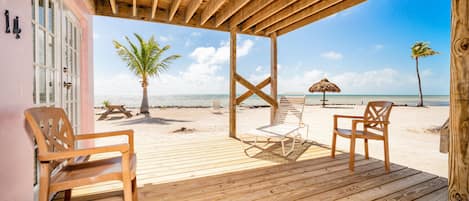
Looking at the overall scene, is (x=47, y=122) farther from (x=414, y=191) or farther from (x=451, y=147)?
(x=414, y=191)

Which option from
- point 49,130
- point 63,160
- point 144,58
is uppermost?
point 144,58

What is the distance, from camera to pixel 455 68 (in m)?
1.09

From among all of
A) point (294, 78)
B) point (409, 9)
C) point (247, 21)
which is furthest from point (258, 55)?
point (247, 21)

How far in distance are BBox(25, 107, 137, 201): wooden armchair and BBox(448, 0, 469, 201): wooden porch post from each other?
78.9 inches

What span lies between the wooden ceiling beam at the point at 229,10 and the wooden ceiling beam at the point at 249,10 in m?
0.25

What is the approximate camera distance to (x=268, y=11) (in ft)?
10.7

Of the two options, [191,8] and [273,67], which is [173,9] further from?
[273,67]

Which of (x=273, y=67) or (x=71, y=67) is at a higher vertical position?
(x=273, y=67)

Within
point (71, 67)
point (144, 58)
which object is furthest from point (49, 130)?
point (144, 58)

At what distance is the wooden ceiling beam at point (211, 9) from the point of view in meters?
2.90

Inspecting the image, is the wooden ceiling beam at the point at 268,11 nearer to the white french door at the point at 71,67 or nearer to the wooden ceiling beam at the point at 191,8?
the wooden ceiling beam at the point at 191,8

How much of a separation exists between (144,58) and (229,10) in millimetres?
7664

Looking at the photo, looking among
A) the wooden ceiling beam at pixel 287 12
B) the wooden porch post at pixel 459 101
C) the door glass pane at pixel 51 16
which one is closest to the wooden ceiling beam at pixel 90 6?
the door glass pane at pixel 51 16

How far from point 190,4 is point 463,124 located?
11.7 ft
